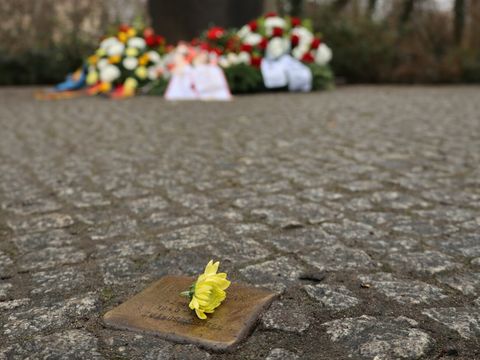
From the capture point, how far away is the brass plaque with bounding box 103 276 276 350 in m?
1.73

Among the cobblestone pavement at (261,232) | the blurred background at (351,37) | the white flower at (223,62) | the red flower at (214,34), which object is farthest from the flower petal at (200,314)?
the blurred background at (351,37)

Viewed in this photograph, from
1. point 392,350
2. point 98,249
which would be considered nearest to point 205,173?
point 98,249

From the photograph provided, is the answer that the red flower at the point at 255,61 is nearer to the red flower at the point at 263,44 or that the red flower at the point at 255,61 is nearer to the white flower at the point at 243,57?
the white flower at the point at 243,57

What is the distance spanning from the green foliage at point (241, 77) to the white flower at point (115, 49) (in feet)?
5.74

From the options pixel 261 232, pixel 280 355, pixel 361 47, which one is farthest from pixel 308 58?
pixel 280 355

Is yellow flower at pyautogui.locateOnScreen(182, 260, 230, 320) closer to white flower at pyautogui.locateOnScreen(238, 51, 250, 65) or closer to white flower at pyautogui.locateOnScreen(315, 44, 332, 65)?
white flower at pyautogui.locateOnScreen(238, 51, 250, 65)

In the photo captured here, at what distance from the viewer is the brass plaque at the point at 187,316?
173cm

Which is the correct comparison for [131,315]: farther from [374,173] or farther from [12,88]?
[12,88]

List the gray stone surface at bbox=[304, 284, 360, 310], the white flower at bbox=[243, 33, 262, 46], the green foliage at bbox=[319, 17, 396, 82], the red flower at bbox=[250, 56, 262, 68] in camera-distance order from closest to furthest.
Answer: the gray stone surface at bbox=[304, 284, 360, 310], the red flower at bbox=[250, 56, 262, 68], the white flower at bbox=[243, 33, 262, 46], the green foliage at bbox=[319, 17, 396, 82]

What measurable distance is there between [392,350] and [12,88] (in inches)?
420

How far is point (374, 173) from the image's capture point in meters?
3.90

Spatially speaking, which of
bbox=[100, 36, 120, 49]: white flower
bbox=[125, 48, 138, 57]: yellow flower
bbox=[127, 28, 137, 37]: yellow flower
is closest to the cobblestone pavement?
bbox=[125, 48, 138, 57]: yellow flower

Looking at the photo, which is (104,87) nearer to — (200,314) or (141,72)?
(141,72)

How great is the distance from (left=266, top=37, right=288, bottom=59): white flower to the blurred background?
150 cm
